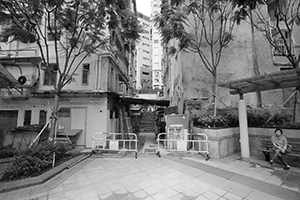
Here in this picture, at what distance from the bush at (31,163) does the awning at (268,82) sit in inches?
308

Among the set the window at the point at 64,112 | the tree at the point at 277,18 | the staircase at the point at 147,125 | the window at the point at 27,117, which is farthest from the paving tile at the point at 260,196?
the staircase at the point at 147,125

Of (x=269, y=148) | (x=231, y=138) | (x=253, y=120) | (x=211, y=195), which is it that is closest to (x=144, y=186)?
(x=211, y=195)

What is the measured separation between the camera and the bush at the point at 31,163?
13.8ft

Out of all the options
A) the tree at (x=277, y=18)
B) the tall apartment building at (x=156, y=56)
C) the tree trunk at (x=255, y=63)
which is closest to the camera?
the tree at (x=277, y=18)

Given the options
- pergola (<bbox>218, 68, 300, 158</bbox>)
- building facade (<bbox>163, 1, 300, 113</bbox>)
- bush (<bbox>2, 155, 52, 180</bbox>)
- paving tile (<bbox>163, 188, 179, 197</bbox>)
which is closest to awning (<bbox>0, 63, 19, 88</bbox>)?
bush (<bbox>2, 155, 52, 180</bbox>)

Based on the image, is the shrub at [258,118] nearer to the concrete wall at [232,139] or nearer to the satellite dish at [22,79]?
the concrete wall at [232,139]

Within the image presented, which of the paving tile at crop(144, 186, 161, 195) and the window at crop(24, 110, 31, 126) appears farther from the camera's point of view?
the window at crop(24, 110, 31, 126)

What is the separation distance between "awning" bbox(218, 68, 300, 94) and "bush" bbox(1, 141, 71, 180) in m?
7.81

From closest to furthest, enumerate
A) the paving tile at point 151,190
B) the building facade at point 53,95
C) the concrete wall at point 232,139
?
the paving tile at point 151,190 → the concrete wall at point 232,139 → the building facade at point 53,95

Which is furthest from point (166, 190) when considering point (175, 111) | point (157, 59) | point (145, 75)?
point (157, 59)

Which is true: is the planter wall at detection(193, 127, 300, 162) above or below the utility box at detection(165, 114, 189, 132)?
below

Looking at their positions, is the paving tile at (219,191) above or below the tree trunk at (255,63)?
below

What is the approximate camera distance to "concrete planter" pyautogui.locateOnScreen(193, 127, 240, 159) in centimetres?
582

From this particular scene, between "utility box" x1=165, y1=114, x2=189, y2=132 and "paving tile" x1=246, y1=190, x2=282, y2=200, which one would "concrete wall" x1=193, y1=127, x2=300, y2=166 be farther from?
"paving tile" x1=246, y1=190, x2=282, y2=200
